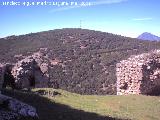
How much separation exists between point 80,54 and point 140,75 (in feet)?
147

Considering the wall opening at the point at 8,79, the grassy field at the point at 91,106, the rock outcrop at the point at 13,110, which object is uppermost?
the wall opening at the point at 8,79

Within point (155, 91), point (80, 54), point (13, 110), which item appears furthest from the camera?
point (80, 54)

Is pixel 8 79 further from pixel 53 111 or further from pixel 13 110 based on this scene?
pixel 13 110

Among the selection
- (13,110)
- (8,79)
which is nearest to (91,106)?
(8,79)

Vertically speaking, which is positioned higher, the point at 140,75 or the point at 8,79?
the point at 140,75

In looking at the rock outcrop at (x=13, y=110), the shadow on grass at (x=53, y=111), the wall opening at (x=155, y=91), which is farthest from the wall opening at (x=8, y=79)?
the rock outcrop at (x=13, y=110)

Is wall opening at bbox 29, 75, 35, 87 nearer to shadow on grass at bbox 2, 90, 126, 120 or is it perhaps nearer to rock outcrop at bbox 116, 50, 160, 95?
rock outcrop at bbox 116, 50, 160, 95

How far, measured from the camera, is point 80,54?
70.7 meters

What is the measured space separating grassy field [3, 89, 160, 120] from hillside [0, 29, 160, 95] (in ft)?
45.6

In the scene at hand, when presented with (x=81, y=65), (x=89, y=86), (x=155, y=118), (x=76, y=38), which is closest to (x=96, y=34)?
(x=76, y=38)

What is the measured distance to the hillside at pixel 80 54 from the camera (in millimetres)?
48719

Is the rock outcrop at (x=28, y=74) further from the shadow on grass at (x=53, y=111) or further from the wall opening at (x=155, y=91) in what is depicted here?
the wall opening at (x=155, y=91)

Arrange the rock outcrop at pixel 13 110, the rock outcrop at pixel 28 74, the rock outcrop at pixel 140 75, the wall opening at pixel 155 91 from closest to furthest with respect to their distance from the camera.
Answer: the rock outcrop at pixel 13 110 → the rock outcrop at pixel 28 74 → the rock outcrop at pixel 140 75 → the wall opening at pixel 155 91

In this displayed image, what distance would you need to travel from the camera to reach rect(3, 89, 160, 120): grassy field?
16000 mm
